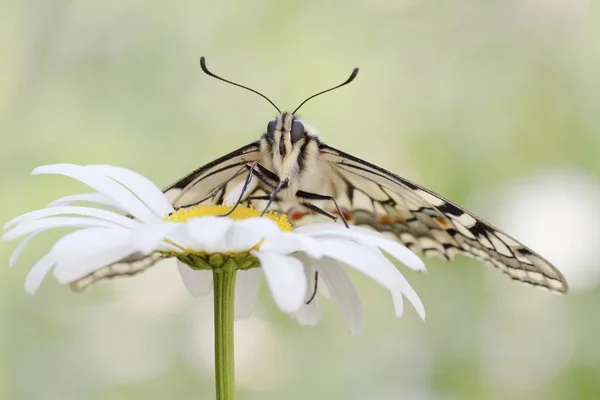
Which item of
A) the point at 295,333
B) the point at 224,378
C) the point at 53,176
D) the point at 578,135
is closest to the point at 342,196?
the point at 224,378

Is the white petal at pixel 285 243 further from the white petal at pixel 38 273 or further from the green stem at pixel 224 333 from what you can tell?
the white petal at pixel 38 273

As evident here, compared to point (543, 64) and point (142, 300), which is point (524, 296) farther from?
point (142, 300)

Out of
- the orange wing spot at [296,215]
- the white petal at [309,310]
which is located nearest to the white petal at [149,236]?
the white petal at [309,310]

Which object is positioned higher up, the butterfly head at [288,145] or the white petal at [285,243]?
the butterfly head at [288,145]

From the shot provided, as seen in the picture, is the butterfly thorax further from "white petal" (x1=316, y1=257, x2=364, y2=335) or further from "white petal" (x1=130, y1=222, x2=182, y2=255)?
"white petal" (x1=130, y1=222, x2=182, y2=255)

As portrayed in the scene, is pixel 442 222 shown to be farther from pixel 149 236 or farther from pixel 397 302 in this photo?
pixel 149 236
